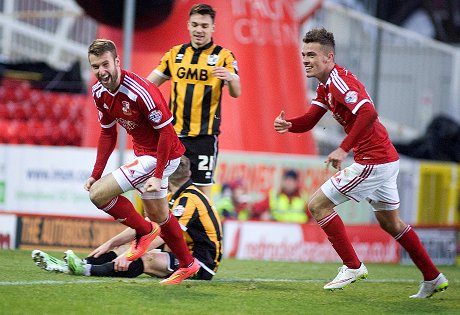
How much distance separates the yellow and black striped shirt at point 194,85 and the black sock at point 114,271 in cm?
191

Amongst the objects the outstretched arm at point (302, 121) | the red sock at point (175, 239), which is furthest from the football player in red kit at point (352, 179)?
the red sock at point (175, 239)

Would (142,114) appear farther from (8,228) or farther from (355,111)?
(8,228)

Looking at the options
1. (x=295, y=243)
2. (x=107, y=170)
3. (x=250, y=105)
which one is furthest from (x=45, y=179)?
(x=295, y=243)

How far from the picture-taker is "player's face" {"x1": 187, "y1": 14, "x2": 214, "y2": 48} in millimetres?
9117

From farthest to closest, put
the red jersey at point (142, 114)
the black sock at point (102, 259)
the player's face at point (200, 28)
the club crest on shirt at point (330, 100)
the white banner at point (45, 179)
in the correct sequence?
the white banner at point (45, 179) < the player's face at point (200, 28) < the black sock at point (102, 259) < the club crest on shirt at point (330, 100) < the red jersey at point (142, 114)

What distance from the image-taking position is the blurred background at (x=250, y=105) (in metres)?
14.3

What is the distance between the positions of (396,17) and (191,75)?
11259 millimetres

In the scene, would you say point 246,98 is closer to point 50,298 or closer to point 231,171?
Answer: point 231,171

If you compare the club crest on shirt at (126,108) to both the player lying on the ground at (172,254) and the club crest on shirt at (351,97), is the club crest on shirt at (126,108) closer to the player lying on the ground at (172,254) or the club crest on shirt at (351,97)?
the player lying on the ground at (172,254)

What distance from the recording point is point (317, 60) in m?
7.74

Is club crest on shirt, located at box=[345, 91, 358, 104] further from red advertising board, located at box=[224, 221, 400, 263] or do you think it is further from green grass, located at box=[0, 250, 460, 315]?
red advertising board, located at box=[224, 221, 400, 263]

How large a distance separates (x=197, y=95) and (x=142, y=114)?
2.08 m

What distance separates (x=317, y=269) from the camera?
35.4 feet

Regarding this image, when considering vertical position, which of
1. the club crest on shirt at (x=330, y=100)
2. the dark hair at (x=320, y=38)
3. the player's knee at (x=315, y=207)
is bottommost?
the player's knee at (x=315, y=207)
